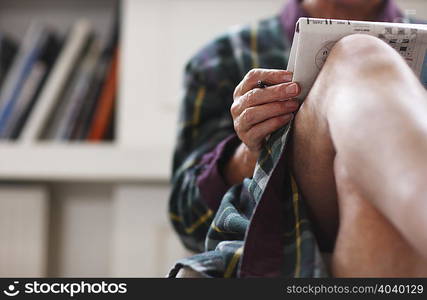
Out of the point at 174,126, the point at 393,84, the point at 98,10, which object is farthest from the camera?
the point at 98,10

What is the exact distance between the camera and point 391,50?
19.7 inches

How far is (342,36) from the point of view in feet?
1.84

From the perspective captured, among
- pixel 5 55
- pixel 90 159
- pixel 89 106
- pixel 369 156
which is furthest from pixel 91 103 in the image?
pixel 369 156

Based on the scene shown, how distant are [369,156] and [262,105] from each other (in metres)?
0.23

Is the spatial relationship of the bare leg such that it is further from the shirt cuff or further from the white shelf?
the white shelf

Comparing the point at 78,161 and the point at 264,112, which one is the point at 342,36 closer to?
the point at 264,112

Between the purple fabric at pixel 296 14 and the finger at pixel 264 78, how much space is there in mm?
395

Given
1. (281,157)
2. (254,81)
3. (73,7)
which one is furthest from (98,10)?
(281,157)

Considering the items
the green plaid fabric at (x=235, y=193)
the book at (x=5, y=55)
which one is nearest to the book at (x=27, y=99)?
the book at (x=5, y=55)

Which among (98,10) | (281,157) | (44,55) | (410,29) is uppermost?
(98,10)

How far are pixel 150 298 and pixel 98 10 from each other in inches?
48.9

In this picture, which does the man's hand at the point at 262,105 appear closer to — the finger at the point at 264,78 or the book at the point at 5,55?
the finger at the point at 264,78

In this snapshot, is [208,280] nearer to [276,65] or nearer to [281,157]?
[281,157]

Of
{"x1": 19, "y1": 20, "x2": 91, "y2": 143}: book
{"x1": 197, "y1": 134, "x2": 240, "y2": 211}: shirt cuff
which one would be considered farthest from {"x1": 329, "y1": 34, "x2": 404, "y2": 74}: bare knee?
{"x1": 19, "y1": 20, "x2": 91, "y2": 143}: book
